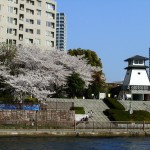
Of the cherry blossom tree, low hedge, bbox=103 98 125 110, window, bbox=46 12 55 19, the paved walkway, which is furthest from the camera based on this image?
window, bbox=46 12 55 19

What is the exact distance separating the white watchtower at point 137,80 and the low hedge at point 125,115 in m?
29.4

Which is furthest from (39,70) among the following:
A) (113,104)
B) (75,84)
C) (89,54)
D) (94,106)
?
(89,54)

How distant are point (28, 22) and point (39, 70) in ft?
123

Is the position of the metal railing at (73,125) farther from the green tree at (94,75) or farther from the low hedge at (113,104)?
the green tree at (94,75)

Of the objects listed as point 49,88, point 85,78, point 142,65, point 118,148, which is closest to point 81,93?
point 85,78

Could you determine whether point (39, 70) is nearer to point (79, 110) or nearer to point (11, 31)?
point (79, 110)

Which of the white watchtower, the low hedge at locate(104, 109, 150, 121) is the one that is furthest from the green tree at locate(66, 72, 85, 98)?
the white watchtower

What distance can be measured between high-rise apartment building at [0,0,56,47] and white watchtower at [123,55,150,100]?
71.0ft

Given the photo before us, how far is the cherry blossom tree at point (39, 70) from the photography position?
64938mm

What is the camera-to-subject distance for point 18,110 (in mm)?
60906

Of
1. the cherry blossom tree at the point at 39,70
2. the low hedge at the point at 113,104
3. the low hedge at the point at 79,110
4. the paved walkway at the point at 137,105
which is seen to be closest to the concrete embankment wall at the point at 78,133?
the low hedge at the point at 79,110

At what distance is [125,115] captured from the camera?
220 ft

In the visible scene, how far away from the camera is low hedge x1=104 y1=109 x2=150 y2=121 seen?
216 ft

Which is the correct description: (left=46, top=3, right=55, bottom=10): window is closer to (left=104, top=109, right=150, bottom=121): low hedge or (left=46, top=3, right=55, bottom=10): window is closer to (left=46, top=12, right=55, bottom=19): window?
(left=46, top=12, right=55, bottom=19): window
